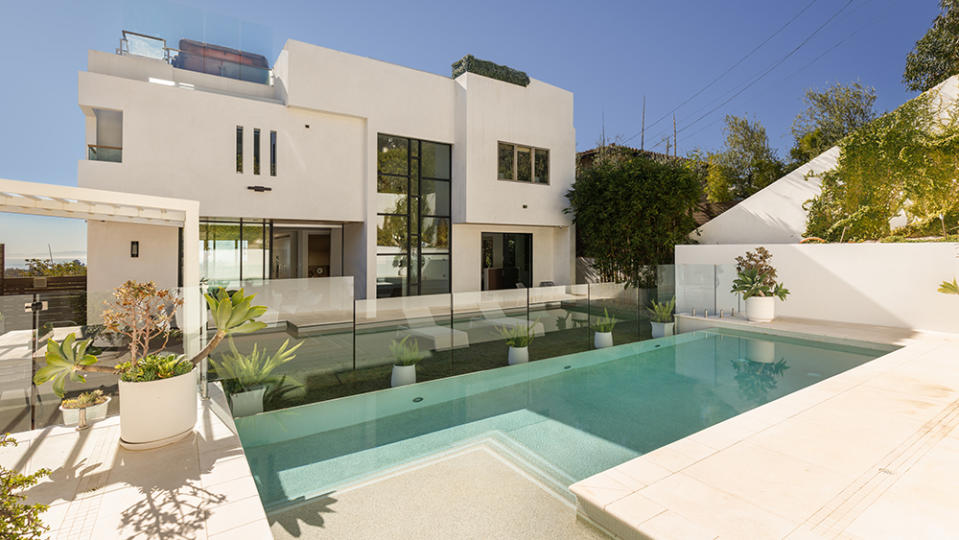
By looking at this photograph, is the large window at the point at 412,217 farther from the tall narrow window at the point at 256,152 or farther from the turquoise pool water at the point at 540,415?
the turquoise pool water at the point at 540,415

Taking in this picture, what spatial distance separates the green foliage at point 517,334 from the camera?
338 inches

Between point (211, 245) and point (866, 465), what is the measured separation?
12747mm

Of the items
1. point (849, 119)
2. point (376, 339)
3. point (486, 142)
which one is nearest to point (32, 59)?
point (486, 142)

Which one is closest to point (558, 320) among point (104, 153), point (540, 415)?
point (540, 415)

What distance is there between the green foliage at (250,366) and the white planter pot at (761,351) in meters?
7.97

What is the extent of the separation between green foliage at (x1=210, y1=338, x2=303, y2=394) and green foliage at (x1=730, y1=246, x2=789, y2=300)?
33.2 feet

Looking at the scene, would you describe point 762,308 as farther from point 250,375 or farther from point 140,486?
point 140,486

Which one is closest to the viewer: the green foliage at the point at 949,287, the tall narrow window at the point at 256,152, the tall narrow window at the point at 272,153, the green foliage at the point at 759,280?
the green foliage at the point at 949,287

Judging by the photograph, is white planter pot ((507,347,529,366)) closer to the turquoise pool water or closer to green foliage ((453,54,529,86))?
the turquoise pool water

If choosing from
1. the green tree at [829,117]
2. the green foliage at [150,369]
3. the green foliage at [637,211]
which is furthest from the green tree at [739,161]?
the green foliage at [150,369]

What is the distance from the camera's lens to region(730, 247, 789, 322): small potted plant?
412 inches

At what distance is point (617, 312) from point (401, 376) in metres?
5.56

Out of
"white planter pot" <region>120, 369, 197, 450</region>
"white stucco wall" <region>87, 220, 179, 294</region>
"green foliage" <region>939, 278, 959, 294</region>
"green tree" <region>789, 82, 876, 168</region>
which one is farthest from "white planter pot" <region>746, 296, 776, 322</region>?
"white stucco wall" <region>87, 220, 179, 294</region>

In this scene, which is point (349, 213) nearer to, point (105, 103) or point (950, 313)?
point (105, 103)
